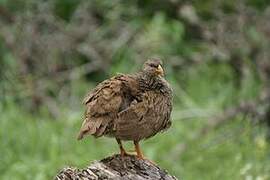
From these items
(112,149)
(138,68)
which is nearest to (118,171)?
Answer: (112,149)

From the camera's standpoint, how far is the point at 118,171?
5.19m

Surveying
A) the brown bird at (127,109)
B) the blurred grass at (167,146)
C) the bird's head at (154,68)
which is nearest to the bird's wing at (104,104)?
the brown bird at (127,109)

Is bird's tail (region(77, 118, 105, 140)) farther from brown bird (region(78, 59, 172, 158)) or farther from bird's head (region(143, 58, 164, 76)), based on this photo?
bird's head (region(143, 58, 164, 76))

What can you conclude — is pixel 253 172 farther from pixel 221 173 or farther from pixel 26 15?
pixel 26 15

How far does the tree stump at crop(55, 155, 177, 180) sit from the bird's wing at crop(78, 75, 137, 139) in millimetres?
184

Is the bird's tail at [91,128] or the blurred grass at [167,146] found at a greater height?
the blurred grass at [167,146]

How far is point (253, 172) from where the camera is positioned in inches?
317

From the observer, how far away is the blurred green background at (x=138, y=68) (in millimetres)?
9367

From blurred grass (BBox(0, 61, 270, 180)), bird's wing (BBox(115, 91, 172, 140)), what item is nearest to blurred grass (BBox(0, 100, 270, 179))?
blurred grass (BBox(0, 61, 270, 180))

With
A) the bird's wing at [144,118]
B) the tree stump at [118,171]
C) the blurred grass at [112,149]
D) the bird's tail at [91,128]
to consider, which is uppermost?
the blurred grass at [112,149]

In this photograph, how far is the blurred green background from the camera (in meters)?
9.37

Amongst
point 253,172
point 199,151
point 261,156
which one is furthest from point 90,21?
point 253,172

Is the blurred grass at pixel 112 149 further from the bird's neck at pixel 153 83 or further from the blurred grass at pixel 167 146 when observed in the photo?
the bird's neck at pixel 153 83

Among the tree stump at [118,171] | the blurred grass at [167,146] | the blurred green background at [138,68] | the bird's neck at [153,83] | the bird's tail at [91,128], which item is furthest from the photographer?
the blurred green background at [138,68]
